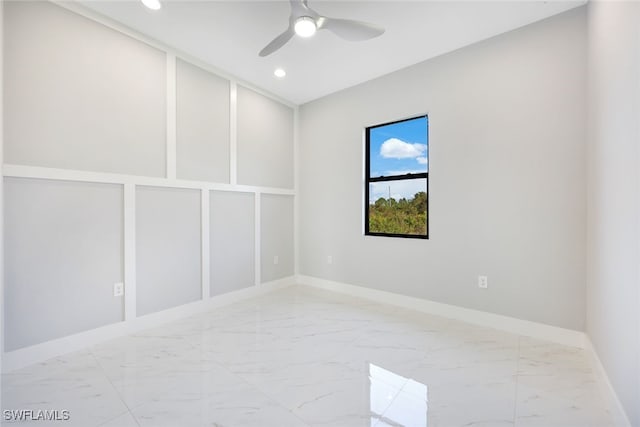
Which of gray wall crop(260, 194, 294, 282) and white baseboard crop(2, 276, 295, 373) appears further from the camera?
gray wall crop(260, 194, 294, 282)

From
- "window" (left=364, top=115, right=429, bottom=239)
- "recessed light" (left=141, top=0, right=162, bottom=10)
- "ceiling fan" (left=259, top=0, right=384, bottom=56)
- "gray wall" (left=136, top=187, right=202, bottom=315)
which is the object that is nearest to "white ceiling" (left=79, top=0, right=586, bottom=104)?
"recessed light" (left=141, top=0, right=162, bottom=10)

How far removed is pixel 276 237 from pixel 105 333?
2.14 m

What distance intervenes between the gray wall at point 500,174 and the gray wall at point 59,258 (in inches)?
104

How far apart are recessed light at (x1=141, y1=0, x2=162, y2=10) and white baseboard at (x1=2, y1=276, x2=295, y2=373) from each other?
8.69ft

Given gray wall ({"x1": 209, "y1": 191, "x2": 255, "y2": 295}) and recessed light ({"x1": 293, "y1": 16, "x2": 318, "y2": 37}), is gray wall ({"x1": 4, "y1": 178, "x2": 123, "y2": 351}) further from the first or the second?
recessed light ({"x1": 293, "y1": 16, "x2": 318, "y2": 37})

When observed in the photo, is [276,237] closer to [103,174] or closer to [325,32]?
[103,174]

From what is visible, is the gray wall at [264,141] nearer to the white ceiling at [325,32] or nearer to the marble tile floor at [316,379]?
the white ceiling at [325,32]

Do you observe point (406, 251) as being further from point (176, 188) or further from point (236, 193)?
point (176, 188)

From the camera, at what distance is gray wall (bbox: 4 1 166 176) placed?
6.54 feet

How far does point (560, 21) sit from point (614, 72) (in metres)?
1.08

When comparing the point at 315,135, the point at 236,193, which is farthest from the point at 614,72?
the point at 236,193

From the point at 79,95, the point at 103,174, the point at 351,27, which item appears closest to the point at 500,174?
the point at 351,27

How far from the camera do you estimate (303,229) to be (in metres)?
4.27

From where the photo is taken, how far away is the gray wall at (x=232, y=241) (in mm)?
3270
